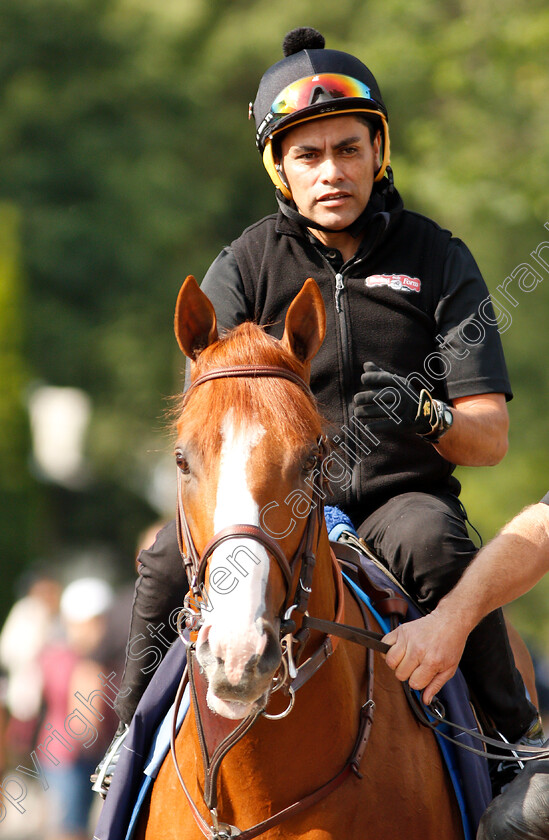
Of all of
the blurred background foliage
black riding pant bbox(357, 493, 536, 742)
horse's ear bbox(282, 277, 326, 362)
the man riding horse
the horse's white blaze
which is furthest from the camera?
the blurred background foliage

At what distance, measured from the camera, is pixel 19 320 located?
68.8ft

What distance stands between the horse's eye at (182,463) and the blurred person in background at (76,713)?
4.65 meters

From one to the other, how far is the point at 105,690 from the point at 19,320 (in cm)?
1453

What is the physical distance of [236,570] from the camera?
302 centimetres

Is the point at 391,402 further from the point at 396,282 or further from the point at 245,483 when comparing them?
the point at 396,282

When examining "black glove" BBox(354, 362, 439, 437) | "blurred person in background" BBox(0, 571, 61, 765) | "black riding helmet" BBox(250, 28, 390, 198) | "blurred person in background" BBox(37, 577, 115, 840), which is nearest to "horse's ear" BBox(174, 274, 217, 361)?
"black glove" BBox(354, 362, 439, 437)

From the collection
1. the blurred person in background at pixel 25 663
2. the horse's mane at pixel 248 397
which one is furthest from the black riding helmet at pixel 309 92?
the blurred person in background at pixel 25 663

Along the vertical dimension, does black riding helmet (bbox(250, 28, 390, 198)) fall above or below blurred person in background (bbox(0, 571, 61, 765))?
above

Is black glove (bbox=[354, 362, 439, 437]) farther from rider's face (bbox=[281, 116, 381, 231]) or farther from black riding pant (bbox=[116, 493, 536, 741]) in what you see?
rider's face (bbox=[281, 116, 381, 231])

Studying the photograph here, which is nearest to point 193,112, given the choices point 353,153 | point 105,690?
point 105,690

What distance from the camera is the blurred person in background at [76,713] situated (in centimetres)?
841

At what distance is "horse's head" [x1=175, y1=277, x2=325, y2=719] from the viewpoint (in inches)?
116

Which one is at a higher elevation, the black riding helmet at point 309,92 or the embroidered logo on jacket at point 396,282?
the black riding helmet at point 309,92

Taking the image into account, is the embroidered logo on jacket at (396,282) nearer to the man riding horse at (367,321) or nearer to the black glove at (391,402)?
the man riding horse at (367,321)
